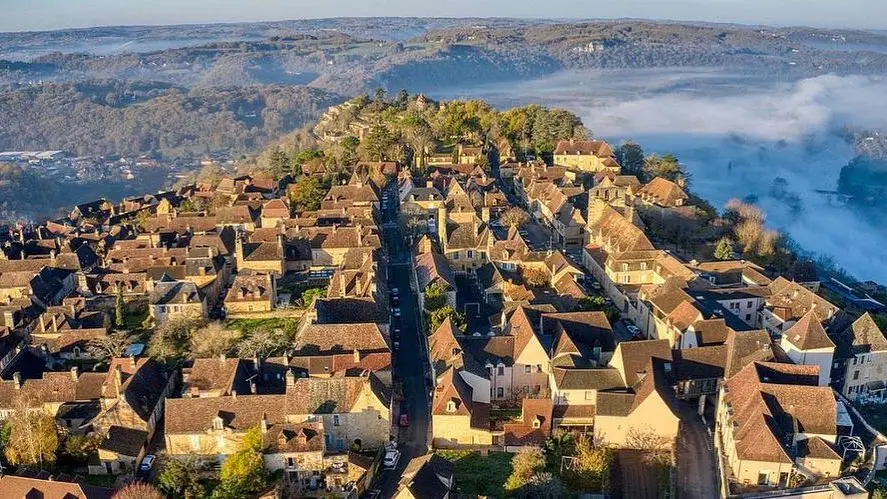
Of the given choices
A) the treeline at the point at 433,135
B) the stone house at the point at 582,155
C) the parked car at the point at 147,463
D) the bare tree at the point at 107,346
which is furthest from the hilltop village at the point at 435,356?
the treeline at the point at 433,135

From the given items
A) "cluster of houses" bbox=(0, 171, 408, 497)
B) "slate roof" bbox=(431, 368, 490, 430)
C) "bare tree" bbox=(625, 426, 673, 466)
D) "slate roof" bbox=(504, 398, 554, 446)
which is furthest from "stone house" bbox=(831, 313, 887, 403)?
"cluster of houses" bbox=(0, 171, 408, 497)

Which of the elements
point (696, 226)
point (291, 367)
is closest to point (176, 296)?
point (291, 367)

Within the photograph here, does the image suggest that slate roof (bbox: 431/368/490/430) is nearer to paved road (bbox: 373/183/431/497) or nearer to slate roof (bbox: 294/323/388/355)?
paved road (bbox: 373/183/431/497)

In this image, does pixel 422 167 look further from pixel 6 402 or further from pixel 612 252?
pixel 6 402

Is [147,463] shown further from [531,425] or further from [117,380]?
[531,425]

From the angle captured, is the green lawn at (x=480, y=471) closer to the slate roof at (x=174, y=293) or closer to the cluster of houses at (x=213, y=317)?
the cluster of houses at (x=213, y=317)
